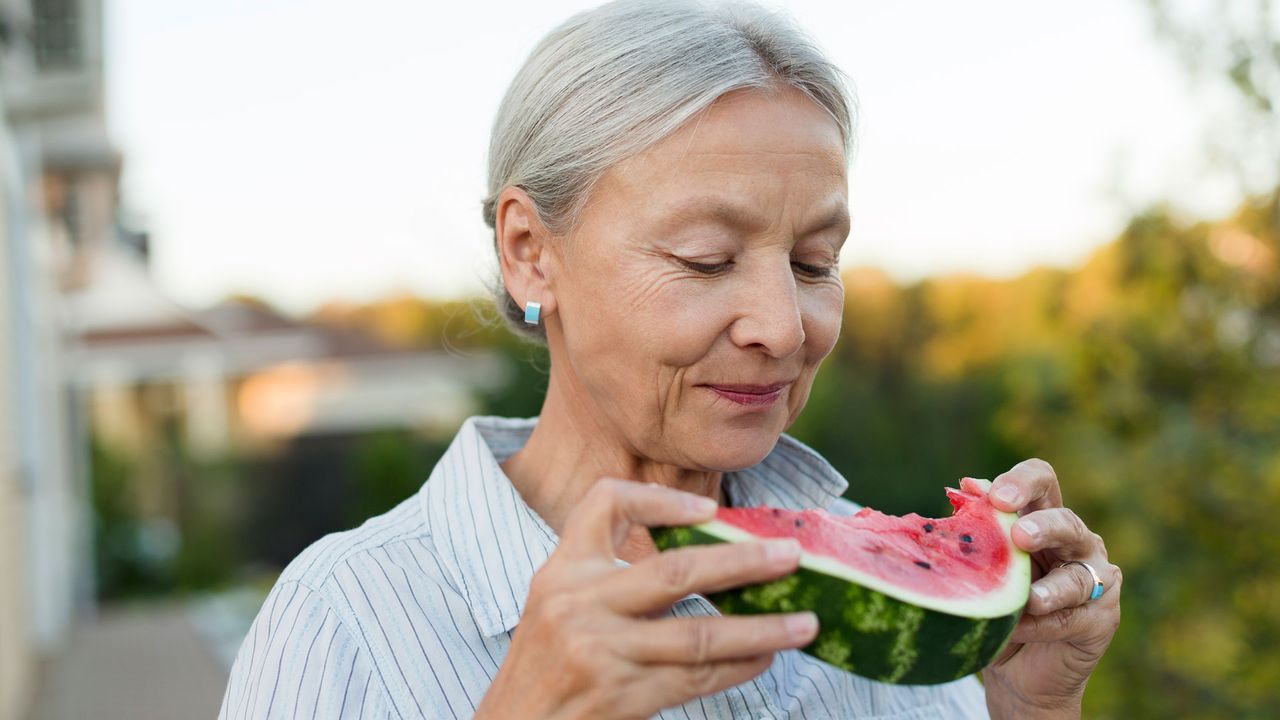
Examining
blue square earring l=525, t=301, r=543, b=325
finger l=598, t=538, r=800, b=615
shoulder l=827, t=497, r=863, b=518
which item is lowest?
shoulder l=827, t=497, r=863, b=518

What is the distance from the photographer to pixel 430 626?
6.34 ft

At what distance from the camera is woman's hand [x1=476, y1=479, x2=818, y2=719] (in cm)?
143

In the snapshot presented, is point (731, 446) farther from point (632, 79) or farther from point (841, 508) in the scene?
point (841, 508)

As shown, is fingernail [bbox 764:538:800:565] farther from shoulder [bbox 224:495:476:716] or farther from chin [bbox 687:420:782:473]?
shoulder [bbox 224:495:476:716]

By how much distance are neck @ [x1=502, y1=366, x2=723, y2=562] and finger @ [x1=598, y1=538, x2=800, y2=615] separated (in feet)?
2.45

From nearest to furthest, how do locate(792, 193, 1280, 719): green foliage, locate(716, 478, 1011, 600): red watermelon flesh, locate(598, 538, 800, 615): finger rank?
locate(598, 538, 800, 615): finger → locate(716, 478, 1011, 600): red watermelon flesh → locate(792, 193, 1280, 719): green foliage

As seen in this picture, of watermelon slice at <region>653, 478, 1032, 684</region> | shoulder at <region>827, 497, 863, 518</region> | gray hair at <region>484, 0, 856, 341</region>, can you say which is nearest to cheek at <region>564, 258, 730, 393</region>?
gray hair at <region>484, 0, 856, 341</region>

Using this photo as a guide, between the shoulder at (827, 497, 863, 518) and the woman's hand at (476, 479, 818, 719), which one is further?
the shoulder at (827, 497, 863, 518)

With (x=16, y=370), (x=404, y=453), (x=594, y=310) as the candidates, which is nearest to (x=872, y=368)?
(x=404, y=453)

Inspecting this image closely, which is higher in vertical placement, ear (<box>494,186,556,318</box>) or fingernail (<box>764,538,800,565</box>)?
ear (<box>494,186,556,318</box>)

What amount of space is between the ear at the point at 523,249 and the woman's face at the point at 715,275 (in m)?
0.06

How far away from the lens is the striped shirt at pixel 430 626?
71.9 inches

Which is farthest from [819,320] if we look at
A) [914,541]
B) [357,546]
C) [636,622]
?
[357,546]

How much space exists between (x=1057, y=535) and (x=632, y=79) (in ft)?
3.24
